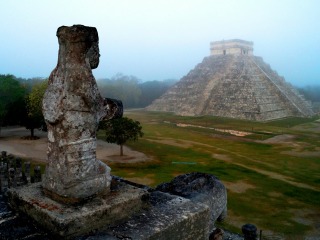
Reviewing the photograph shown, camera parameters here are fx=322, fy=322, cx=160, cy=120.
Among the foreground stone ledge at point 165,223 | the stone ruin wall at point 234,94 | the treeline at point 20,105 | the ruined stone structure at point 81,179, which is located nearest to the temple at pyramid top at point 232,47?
the stone ruin wall at point 234,94

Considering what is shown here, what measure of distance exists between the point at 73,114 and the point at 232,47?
223 ft

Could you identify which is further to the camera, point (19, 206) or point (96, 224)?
point (19, 206)

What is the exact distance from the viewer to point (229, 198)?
1343 centimetres

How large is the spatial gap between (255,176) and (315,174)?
11.5ft

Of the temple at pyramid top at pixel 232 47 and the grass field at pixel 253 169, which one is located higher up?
the temple at pyramid top at pixel 232 47

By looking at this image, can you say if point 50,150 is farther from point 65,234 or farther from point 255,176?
point 255,176

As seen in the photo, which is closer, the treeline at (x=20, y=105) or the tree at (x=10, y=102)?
the treeline at (x=20, y=105)

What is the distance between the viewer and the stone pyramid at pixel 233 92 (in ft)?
171

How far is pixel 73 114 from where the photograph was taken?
2930 mm

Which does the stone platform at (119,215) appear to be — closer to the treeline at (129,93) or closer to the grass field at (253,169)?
the grass field at (253,169)

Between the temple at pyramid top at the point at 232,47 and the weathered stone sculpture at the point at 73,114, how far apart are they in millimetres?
67186

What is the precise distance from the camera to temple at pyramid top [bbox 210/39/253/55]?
6675 cm

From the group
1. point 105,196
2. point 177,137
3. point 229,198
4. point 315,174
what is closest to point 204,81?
point 177,137

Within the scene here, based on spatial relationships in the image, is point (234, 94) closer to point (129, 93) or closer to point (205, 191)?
point (129, 93)
